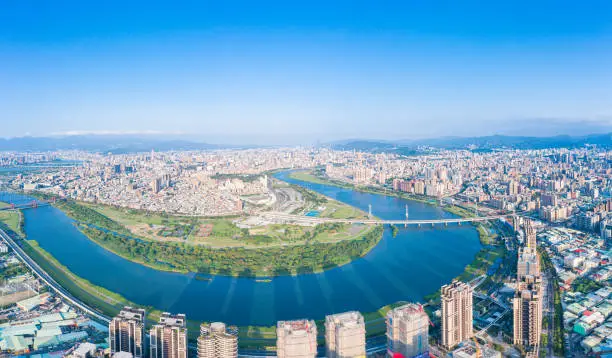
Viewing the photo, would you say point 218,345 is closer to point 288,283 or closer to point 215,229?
point 288,283

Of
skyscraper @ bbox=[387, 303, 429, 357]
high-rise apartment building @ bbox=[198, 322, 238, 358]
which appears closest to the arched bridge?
skyscraper @ bbox=[387, 303, 429, 357]

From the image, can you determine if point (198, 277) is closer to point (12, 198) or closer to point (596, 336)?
point (596, 336)

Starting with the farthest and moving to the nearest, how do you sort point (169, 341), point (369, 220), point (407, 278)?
point (369, 220)
point (407, 278)
point (169, 341)

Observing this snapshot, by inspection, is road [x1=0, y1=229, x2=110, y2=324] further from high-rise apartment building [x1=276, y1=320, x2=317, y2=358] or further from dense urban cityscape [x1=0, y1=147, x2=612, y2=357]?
high-rise apartment building [x1=276, y1=320, x2=317, y2=358]

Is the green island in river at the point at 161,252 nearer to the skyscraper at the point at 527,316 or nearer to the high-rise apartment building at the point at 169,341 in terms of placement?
the high-rise apartment building at the point at 169,341

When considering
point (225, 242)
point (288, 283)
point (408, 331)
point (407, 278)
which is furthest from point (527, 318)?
point (225, 242)

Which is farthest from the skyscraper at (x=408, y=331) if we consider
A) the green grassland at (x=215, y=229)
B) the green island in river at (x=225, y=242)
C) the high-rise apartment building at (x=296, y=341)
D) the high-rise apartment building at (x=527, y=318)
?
the green grassland at (x=215, y=229)

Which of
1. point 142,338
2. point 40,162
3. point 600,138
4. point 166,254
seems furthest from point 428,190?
point 600,138
